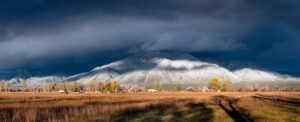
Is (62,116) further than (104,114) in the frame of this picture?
No

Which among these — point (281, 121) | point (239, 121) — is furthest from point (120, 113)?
point (281, 121)

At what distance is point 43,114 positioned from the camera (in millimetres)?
14711

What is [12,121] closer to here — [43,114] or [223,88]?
[43,114]

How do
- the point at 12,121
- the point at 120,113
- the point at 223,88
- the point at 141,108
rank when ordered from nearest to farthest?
the point at 12,121
the point at 120,113
the point at 141,108
the point at 223,88

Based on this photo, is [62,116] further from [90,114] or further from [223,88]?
[223,88]

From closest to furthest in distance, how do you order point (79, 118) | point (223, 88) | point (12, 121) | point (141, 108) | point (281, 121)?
point (12, 121)
point (281, 121)
point (79, 118)
point (141, 108)
point (223, 88)

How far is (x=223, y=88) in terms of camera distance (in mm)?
126125

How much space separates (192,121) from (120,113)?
22.5 ft

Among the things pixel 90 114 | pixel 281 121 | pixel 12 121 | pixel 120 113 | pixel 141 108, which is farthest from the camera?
pixel 141 108

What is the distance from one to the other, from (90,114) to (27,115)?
4.38 metres

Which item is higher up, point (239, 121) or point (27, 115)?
point (27, 115)

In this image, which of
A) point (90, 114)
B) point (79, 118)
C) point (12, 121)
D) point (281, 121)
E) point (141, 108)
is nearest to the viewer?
point (12, 121)

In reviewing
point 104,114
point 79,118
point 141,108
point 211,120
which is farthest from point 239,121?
point 79,118

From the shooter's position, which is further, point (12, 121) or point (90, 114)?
point (90, 114)
